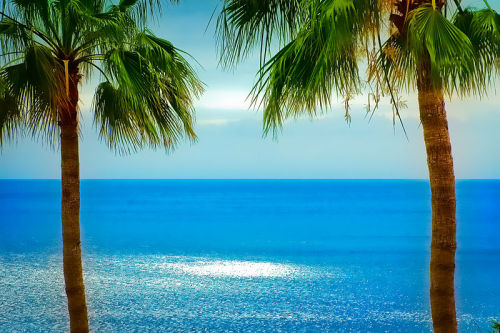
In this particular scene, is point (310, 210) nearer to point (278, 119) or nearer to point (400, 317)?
point (400, 317)

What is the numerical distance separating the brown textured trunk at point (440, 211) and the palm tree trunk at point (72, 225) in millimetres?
5227

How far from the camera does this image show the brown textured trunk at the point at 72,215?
8.32 metres

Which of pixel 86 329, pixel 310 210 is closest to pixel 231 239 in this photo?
pixel 310 210

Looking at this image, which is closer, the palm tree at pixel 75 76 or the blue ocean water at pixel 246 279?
the palm tree at pixel 75 76

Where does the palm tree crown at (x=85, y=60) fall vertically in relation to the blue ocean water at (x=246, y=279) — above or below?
above

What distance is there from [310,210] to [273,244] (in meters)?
54.5

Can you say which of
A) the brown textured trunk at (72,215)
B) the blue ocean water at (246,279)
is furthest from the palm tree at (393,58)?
the blue ocean water at (246,279)

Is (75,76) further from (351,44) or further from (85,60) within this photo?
(351,44)

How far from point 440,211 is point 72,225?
17.7 feet

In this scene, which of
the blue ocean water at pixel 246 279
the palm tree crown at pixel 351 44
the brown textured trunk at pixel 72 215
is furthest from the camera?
the blue ocean water at pixel 246 279

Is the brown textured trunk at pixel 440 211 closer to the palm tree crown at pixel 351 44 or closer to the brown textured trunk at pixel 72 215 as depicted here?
the palm tree crown at pixel 351 44

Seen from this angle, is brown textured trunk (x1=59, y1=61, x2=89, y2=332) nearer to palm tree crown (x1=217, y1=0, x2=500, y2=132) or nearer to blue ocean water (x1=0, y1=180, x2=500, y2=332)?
palm tree crown (x1=217, y1=0, x2=500, y2=132)

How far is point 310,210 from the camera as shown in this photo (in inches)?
4624

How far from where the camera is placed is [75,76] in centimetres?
848
